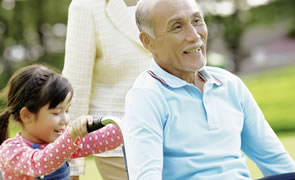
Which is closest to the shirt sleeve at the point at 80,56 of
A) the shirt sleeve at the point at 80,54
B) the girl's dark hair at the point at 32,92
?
the shirt sleeve at the point at 80,54

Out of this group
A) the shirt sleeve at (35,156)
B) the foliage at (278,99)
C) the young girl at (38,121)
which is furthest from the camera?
the foliage at (278,99)

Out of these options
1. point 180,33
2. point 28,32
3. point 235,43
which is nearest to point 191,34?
point 180,33

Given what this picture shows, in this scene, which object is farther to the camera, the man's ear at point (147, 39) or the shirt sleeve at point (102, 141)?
the shirt sleeve at point (102, 141)

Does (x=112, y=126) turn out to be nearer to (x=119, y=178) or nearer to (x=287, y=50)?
(x=119, y=178)

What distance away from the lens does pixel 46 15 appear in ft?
65.8

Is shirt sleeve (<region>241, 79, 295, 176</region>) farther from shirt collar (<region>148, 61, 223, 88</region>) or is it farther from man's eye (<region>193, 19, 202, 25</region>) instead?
man's eye (<region>193, 19, 202, 25</region>)

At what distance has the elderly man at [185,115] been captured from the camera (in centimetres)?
175

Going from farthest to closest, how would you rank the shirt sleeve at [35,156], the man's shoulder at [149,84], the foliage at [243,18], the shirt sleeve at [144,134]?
the foliage at [243,18]
the shirt sleeve at [35,156]
the man's shoulder at [149,84]
the shirt sleeve at [144,134]

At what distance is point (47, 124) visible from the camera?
2.49m

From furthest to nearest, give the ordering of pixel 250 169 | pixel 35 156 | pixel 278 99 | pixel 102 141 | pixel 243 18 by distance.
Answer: pixel 243 18, pixel 278 99, pixel 250 169, pixel 102 141, pixel 35 156

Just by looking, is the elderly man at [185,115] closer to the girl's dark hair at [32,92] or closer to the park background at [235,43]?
the girl's dark hair at [32,92]

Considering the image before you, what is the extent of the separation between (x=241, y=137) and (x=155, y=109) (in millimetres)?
470

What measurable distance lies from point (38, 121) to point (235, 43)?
30.1 meters

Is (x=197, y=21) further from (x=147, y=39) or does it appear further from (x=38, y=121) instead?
(x=38, y=121)
